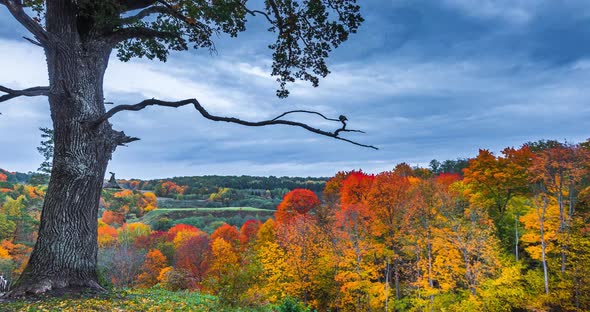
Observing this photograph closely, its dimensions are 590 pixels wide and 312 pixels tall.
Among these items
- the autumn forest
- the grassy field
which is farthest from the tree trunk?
the grassy field

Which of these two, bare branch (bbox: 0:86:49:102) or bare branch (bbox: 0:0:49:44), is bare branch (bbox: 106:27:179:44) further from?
bare branch (bbox: 0:86:49:102)

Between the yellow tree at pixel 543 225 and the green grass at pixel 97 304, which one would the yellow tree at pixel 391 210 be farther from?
the green grass at pixel 97 304

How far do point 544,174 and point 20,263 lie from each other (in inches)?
2352

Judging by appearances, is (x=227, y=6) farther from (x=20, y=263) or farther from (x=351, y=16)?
(x=20, y=263)

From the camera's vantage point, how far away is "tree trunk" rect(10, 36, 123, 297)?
7254mm

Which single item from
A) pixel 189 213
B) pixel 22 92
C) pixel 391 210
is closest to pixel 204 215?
pixel 189 213

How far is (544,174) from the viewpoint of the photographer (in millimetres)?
27234

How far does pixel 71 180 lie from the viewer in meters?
7.44

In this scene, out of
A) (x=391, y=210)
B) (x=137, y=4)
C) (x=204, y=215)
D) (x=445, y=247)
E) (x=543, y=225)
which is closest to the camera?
(x=137, y=4)

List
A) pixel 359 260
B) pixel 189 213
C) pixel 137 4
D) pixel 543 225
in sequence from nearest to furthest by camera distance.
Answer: pixel 137 4 → pixel 543 225 → pixel 359 260 → pixel 189 213

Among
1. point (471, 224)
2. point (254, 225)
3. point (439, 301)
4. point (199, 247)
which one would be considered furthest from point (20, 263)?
point (471, 224)

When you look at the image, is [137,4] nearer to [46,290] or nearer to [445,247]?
[46,290]

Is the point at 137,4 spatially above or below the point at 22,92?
above

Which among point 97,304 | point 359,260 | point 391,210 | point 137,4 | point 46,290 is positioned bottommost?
point 359,260
